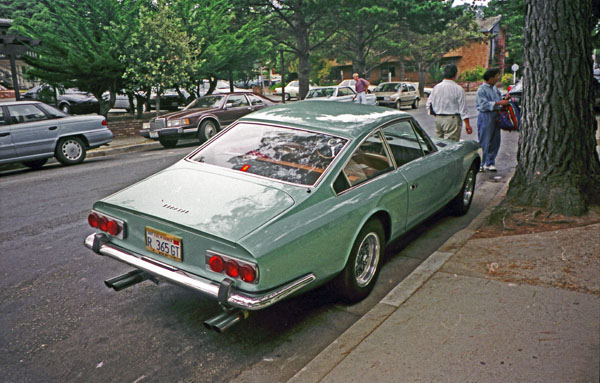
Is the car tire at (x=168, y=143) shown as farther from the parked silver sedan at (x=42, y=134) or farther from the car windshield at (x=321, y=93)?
the car windshield at (x=321, y=93)

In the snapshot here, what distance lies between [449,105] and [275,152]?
469cm

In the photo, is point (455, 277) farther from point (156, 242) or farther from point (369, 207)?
point (156, 242)

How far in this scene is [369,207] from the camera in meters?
3.89

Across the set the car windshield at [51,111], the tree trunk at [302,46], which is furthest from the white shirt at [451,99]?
the tree trunk at [302,46]

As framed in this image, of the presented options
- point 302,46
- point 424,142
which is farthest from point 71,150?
point 302,46

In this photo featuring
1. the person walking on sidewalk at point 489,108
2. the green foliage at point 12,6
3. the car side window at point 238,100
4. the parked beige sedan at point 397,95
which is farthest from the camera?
the green foliage at point 12,6

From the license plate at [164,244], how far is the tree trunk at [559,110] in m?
4.01

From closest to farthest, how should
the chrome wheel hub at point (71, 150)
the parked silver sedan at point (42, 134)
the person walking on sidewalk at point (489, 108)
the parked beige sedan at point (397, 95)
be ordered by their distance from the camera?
the person walking on sidewalk at point (489, 108) < the parked silver sedan at point (42, 134) < the chrome wheel hub at point (71, 150) < the parked beige sedan at point (397, 95)

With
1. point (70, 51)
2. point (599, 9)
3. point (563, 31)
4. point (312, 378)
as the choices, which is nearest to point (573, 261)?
point (563, 31)

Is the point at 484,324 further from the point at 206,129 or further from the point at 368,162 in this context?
the point at 206,129

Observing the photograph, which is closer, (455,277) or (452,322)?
(452,322)

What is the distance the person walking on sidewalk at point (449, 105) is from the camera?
26.0ft

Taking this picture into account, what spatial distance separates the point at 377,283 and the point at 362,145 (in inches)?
48.4

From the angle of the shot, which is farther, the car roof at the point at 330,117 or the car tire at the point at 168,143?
the car tire at the point at 168,143
